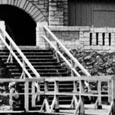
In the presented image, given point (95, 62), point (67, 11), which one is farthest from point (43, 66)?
point (67, 11)

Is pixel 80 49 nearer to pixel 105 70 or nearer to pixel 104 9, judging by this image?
pixel 105 70

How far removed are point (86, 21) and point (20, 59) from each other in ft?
30.2

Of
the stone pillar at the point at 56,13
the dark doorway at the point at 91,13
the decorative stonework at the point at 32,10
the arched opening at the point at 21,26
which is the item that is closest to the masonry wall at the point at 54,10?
the stone pillar at the point at 56,13

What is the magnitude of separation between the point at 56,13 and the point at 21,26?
6.14 m

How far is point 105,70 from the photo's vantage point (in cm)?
3756

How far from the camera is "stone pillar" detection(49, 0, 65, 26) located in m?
41.9

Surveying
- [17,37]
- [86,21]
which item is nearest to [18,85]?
[86,21]

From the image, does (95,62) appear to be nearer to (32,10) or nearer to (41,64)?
(41,64)

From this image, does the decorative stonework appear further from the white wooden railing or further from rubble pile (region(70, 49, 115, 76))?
the white wooden railing

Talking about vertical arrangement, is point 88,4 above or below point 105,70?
above

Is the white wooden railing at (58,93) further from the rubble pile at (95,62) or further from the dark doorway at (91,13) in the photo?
the dark doorway at (91,13)

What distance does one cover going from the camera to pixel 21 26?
157 feet

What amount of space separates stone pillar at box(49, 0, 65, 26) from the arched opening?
4.69 metres

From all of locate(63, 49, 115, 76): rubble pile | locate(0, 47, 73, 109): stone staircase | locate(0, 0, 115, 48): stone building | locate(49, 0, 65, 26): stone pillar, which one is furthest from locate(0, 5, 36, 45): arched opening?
locate(0, 47, 73, 109): stone staircase
